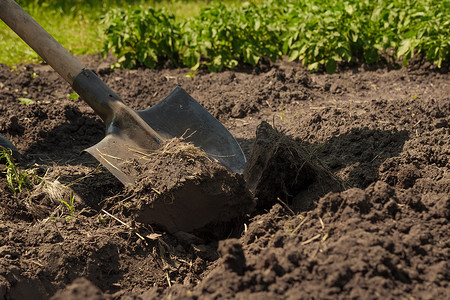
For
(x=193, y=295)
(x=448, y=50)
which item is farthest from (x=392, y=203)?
(x=448, y=50)

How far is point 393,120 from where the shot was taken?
406 cm

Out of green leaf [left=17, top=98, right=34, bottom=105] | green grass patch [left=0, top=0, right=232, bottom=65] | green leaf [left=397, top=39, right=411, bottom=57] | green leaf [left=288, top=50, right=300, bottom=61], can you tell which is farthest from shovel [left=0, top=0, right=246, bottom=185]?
green grass patch [left=0, top=0, right=232, bottom=65]

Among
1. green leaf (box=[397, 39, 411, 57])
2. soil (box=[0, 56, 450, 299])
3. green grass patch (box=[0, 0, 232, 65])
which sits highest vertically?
green grass patch (box=[0, 0, 232, 65])

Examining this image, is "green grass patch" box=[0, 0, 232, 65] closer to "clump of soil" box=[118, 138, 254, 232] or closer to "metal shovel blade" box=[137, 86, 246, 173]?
"metal shovel blade" box=[137, 86, 246, 173]

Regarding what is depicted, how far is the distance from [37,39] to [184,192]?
1613 millimetres

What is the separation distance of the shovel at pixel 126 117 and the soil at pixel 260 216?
0.88 ft

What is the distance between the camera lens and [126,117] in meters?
3.57

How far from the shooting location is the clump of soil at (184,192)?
292 cm

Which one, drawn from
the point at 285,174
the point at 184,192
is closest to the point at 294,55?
the point at 285,174

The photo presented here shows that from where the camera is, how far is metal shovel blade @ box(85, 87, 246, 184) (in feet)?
10.6

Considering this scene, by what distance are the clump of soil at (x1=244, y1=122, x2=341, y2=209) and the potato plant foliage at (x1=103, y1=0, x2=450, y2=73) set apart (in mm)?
2762

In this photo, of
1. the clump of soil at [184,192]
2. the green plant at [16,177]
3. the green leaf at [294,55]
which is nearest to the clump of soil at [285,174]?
the clump of soil at [184,192]

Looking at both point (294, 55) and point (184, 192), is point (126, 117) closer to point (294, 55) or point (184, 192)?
point (184, 192)

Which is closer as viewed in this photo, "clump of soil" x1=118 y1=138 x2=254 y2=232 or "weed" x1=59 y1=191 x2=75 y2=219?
"clump of soil" x1=118 y1=138 x2=254 y2=232
